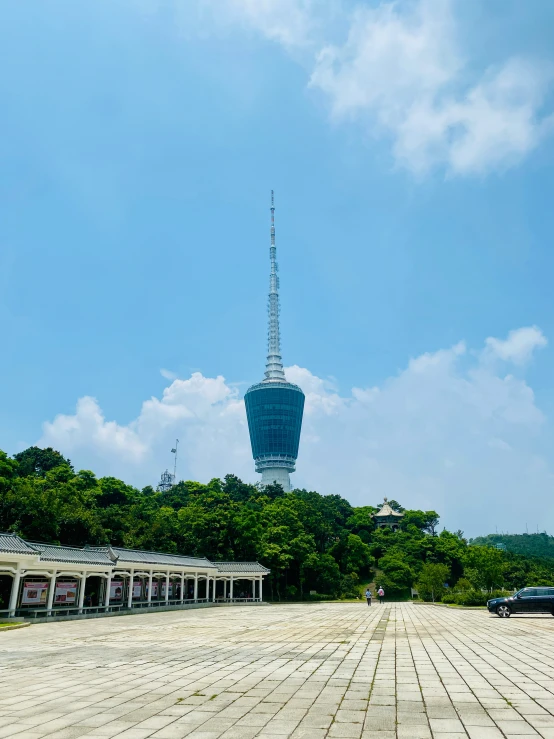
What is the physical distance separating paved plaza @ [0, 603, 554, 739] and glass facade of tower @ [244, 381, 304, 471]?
11408 cm

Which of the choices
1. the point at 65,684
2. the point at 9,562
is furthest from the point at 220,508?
the point at 65,684

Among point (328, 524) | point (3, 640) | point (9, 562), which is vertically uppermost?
point (328, 524)

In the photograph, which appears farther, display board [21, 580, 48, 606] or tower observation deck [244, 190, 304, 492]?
tower observation deck [244, 190, 304, 492]

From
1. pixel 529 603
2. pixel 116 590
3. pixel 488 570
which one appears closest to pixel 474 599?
pixel 488 570

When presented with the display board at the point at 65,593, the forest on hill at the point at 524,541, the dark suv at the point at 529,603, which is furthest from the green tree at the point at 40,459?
the forest on hill at the point at 524,541

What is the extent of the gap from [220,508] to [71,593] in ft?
102

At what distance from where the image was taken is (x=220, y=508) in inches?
2411

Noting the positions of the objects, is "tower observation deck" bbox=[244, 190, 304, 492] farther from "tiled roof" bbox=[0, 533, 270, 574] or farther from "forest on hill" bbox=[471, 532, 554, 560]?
"tiled roof" bbox=[0, 533, 270, 574]

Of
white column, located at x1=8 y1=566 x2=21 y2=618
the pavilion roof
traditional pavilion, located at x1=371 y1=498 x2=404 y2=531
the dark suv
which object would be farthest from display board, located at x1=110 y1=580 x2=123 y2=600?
the pavilion roof

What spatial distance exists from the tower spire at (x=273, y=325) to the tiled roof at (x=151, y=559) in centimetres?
9003

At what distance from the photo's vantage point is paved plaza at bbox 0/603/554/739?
6.73 metres

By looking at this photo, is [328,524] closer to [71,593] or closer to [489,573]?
[489,573]

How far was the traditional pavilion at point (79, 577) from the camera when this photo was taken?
87.4 feet

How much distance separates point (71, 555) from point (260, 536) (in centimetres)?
3035
